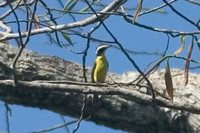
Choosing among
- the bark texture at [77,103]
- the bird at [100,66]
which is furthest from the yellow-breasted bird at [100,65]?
the bark texture at [77,103]

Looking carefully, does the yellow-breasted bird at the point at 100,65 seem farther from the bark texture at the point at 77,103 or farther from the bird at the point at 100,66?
the bark texture at the point at 77,103

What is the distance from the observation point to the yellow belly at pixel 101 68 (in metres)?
3.34

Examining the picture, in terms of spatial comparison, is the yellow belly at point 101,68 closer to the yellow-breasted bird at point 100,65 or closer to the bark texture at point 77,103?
the yellow-breasted bird at point 100,65

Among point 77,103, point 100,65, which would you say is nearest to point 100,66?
point 100,65

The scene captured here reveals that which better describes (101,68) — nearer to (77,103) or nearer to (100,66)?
(100,66)

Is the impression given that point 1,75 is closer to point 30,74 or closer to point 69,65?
point 30,74

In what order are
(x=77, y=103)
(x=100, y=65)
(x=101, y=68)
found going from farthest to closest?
(x=100, y=65)
(x=101, y=68)
(x=77, y=103)

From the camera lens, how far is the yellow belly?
334 centimetres

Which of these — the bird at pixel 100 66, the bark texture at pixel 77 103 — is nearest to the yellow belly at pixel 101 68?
the bird at pixel 100 66

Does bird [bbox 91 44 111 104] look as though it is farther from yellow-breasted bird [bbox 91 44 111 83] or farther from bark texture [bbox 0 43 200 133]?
bark texture [bbox 0 43 200 133]

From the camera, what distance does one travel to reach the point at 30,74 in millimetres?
3043

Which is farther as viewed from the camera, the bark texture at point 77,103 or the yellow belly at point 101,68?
the yellow belly at point 101,68

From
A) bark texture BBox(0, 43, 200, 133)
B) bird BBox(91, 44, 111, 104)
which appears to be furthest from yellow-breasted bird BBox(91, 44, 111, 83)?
bark texture BBox(0, 43, 200, 133)

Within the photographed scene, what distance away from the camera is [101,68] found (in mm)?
3727
